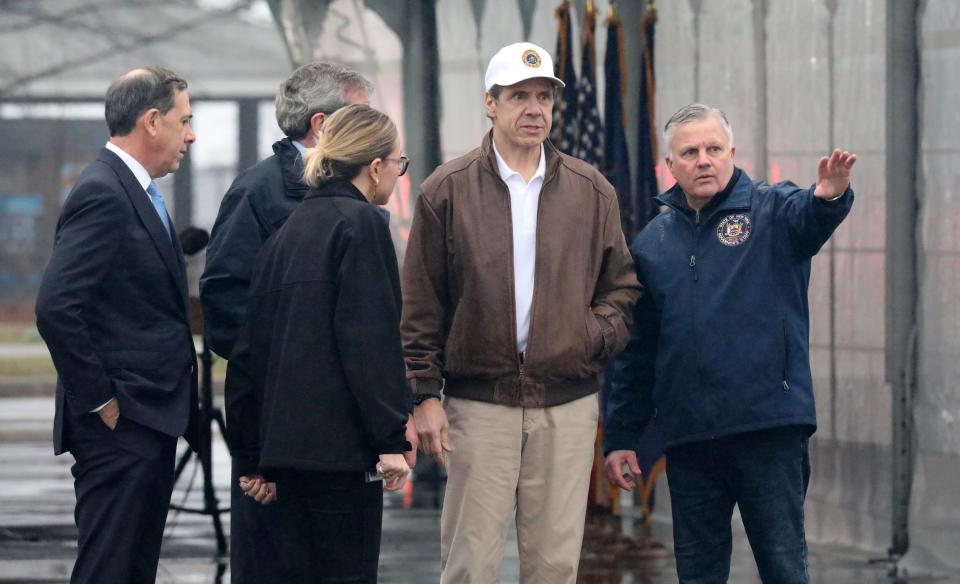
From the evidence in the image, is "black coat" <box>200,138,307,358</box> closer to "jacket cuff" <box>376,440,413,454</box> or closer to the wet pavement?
"jacket cuff" <box>376,440,413,454</box>

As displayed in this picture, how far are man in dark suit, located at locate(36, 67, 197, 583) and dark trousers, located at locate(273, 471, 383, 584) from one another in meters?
A: 0.42

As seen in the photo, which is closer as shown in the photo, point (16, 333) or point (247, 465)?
point (247, 465)

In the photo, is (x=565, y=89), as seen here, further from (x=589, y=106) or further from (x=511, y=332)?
(x=511, y=332)

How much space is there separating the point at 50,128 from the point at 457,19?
375 centimetres

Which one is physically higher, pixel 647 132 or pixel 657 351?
pixel 647 132

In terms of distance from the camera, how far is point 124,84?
3.93 m

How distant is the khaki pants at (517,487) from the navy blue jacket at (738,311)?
285mm

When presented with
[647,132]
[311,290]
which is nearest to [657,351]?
[311,290]

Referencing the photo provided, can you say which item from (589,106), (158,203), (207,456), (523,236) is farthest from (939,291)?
(207,456)

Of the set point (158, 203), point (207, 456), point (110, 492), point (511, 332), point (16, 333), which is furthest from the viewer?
point (16, 333)

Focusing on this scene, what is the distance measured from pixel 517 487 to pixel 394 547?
251 centimetres

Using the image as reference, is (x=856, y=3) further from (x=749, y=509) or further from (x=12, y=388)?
(x=12, y=388)

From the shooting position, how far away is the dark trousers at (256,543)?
11.9ft

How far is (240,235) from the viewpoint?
398cm
